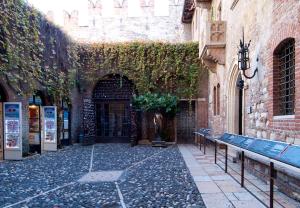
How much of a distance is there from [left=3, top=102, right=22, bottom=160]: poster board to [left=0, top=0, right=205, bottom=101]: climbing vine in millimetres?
767

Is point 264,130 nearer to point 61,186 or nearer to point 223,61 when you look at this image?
point 61,186

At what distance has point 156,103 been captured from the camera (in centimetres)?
1474

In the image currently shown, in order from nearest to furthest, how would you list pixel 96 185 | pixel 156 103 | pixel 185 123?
pixel 96 185 < pixel 156 103 < pixel 185 123

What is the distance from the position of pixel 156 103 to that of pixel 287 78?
9.30 meters

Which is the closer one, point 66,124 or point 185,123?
point 66,124

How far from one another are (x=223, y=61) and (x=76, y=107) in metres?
7.88

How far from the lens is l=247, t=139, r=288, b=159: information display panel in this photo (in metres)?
4.02

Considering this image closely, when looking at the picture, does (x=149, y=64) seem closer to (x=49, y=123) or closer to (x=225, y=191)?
(x=49, y=123)

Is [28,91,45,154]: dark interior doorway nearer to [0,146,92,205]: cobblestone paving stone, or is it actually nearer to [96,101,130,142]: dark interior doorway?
[0,146,92,205]: cobblestone paving stone

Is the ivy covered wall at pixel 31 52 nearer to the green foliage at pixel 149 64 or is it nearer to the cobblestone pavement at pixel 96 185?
the green foliage at pixel 149 64

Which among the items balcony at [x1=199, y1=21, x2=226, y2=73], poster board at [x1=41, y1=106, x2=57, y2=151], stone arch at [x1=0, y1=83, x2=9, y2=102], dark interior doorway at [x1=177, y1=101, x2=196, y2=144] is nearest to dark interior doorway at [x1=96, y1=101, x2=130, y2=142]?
dark interior doorway at [x1=177, y1=101, x2=196, y2=144]

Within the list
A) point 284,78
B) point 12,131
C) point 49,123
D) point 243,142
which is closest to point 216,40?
point 284,78

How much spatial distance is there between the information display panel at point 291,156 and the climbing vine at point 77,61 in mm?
8378

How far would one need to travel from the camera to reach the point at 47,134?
12.0 m
